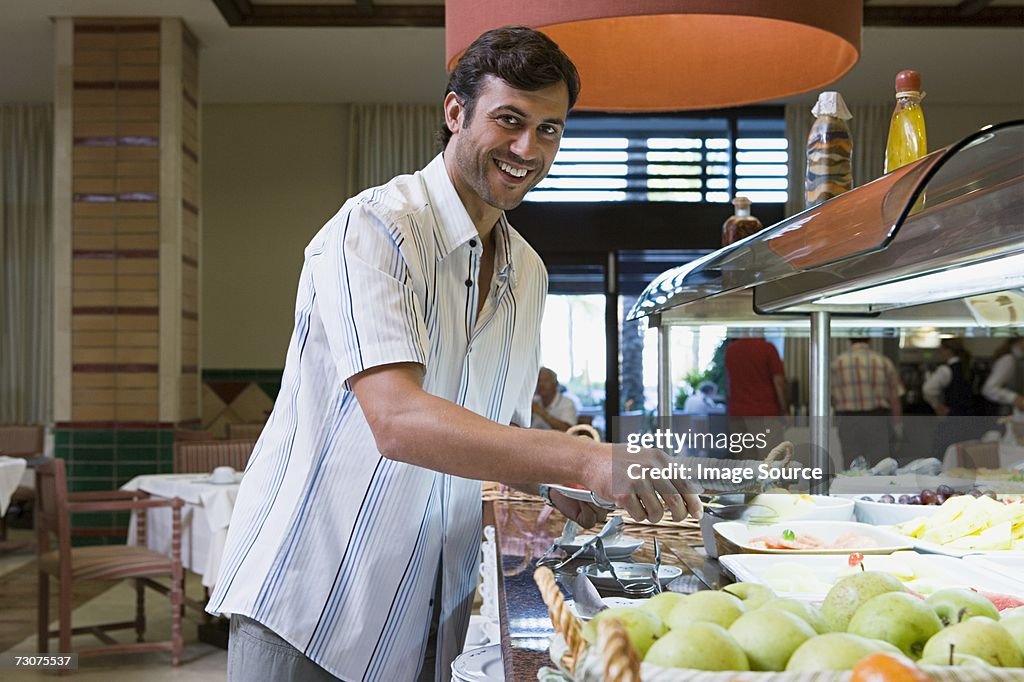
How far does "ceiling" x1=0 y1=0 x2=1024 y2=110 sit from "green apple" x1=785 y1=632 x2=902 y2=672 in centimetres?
708

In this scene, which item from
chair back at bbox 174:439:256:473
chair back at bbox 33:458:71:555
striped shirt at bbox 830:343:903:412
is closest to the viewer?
chair back at bbox 33:458:71:555

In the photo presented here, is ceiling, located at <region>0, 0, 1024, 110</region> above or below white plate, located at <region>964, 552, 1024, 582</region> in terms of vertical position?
above

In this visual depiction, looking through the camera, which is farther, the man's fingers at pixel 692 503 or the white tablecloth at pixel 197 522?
the white tablecloth at pixel 197 522

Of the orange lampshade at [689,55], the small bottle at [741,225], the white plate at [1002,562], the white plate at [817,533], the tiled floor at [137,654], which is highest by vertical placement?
the orange lampshade at [689,55]

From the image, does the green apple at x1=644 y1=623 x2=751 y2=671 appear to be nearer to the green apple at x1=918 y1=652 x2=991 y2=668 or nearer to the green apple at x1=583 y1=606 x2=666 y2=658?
the green apple at x1=583 y1=606 x2=666 y2=658

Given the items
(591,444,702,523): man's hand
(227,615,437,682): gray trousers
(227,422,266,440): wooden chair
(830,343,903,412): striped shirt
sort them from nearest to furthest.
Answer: (591,444,702,523): man's hand → (227,615,437,682): gray trousers → (830,343,903,412): striped shirt → (227,422,266,440): wooden chair

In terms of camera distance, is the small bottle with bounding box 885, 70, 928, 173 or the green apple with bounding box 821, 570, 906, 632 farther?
the small bottle with bounding box 885, 70, 928, 173

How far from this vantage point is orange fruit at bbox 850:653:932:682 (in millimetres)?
692

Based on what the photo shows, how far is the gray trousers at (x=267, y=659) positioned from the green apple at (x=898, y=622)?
895 mm

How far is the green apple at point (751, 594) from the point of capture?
0.86 meters

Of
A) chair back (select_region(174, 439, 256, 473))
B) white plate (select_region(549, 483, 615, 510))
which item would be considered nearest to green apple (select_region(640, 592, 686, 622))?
white plate (select_region(549, 483, 615, 510))

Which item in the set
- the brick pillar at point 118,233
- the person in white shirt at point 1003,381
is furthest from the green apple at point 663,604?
the person in white shirt at point 1003,381

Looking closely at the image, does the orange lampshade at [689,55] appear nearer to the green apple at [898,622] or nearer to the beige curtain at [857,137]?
the green apple at [898,622]

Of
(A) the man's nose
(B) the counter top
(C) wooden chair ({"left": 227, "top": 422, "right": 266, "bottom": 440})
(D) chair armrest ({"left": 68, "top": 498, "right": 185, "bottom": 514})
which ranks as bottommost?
(D) chair armrest ({"left": 68, "top": 498, "right": 185, "bottom": 514})
